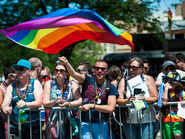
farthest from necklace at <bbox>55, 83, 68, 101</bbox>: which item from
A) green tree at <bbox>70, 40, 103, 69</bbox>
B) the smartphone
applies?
green tree at <bbox>70, 40, 103, 69</bbox>

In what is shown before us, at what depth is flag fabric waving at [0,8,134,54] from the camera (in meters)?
4.45

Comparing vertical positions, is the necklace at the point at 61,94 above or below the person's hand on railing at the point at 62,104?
above

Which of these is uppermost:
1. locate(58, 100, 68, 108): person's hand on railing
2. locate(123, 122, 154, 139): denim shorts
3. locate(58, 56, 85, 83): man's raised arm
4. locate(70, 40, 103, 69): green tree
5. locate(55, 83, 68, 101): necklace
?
locate(70, 40, 103, 69): green tree

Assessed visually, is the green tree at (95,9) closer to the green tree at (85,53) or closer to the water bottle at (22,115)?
the water bottle at (22,115)

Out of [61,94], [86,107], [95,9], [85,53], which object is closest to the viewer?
[86,107]

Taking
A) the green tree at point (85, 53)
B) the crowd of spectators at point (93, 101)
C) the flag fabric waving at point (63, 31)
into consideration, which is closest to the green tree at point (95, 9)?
the flag fabric waving at point (63, 31)

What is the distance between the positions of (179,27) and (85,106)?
12.0 m

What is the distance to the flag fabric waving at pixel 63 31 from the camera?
14.6ft

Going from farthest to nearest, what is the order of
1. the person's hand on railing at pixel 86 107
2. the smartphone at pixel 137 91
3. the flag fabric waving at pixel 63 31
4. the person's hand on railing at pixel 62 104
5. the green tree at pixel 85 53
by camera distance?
the green tree at pixel 85 53, the flag fabric waving at pixel 63 31, the smartphone at pixel 137 91, the person's hand on railing at pixel 62 104, the person's hand on railing at pixel 86 107

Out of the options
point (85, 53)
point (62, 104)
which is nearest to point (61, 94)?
point (62, 104)

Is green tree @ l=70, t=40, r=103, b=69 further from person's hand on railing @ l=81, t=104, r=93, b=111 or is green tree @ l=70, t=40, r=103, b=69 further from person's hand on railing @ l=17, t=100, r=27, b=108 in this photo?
person's hand on railing @ l=81, t=104, r=93, b=111

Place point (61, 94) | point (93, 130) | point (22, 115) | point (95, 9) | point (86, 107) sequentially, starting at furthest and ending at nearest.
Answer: point (95, 9) → point (61, 94) → point (93, 130) → point (22, 115) → point (86, 107)

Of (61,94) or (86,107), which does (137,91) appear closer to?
(86,107)

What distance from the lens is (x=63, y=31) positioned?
4.92 m
